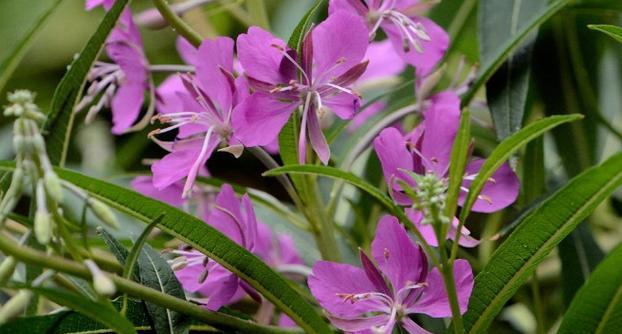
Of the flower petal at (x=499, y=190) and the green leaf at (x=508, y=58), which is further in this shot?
→ the green leaf at (x=508, y=58)

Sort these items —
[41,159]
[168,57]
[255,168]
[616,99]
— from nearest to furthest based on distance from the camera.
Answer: [41,159], [616,99], [255,168], [168,57]

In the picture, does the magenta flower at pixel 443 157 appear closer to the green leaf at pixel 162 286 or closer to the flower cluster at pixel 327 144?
the flower cluster at pixel 327 144

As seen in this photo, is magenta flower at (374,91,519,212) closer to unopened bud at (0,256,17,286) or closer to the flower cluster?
the flower cluster

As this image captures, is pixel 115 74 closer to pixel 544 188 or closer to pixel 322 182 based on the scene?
pixel 322 182

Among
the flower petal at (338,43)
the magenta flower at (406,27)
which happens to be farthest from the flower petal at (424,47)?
the flower petal at (338,43)

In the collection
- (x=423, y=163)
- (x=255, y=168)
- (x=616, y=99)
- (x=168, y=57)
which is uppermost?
(x=168, y=57)

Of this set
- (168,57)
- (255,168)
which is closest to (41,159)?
(255,168)

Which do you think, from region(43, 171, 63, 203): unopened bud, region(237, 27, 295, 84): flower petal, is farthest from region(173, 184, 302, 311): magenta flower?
region(43, 171, 63, 203): unopened bud
